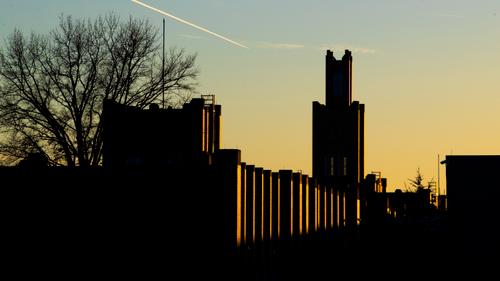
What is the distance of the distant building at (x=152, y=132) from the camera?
74.6 metres

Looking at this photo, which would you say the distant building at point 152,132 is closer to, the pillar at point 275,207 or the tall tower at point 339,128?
the pillar at point 275,207

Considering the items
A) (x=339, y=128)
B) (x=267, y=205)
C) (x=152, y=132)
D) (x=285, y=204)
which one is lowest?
(x=267, y=205)

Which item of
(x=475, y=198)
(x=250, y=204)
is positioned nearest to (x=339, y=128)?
(x=475, y=198)

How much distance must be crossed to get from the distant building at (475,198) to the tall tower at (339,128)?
39.2m

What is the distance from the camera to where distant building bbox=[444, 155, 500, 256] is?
60188 millimetres

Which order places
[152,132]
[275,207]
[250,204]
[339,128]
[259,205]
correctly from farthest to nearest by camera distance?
[339,128]
[152,132]
[275,207]
[259,205]
[250,204]

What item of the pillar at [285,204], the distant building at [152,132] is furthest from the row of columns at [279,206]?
the distant building at [152,132]

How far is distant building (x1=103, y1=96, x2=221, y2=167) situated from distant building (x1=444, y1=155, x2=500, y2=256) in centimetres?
1744

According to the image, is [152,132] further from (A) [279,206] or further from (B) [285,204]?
(A) [279,206]

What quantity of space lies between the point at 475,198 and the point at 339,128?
1713 inches

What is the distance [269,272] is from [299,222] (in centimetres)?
996

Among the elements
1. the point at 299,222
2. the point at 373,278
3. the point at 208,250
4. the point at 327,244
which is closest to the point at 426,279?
the point at 373,278

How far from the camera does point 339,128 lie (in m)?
104

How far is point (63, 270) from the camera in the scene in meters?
44.9
